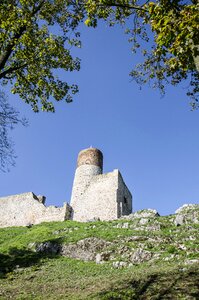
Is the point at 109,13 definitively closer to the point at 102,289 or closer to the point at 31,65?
the point at 31,65

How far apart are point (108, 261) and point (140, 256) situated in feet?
5.48

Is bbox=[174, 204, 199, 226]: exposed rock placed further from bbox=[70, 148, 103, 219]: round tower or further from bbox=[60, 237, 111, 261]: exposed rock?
bbox=[70, 148, 103, 219]: round tower

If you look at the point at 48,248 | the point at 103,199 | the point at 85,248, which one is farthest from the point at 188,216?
the point at 103,199

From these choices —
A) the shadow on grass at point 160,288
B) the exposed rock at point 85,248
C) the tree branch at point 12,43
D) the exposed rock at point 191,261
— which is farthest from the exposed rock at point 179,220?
the tree branch at point 12,43

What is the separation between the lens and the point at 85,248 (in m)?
18.0

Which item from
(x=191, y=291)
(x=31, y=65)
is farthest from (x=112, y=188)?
(x=191, y=291)

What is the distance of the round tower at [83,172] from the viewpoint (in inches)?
1260

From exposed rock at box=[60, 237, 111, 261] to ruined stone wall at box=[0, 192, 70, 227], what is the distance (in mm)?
12035

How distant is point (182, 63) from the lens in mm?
7348

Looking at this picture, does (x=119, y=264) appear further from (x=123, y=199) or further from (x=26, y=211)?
(x=26, y=211)

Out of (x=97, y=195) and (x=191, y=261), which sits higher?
(x=97, y=195)

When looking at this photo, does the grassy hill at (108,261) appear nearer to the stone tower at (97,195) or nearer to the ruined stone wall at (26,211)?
the stone tower at (97,195)

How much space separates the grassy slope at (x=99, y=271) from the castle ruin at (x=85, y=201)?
20.4 feet

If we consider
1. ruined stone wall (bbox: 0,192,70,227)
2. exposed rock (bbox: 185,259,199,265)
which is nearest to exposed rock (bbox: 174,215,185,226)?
exposed rock (bbox: 185,259,199,265)
